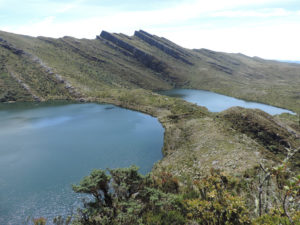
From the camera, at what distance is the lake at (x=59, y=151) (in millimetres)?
27781

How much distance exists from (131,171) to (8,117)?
241 ft

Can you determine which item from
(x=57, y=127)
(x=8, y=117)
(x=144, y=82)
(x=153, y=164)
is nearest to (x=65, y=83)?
(x=8, y=117)

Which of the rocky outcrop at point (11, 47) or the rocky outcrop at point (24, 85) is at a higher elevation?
the rocky outcrop at point (11, 47)

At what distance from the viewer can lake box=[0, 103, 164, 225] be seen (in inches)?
1094

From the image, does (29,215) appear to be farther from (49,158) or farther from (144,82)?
(144,82)

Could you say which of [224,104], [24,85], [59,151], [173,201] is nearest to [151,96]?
[224,104]

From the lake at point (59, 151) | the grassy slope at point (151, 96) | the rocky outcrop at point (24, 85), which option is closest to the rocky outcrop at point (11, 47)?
the grassy slope at point (151, 96)

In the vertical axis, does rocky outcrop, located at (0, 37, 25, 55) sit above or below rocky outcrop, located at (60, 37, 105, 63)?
below

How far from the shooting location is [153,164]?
1574 inches

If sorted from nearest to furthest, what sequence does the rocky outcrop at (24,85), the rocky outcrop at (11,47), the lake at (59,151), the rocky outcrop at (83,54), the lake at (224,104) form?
the lake at (59,151) < the rocky outcrop at (24,85) < the lake at (224,104) < the rocky outcrop at (11,47) < the rocky outcrop at (83,54)

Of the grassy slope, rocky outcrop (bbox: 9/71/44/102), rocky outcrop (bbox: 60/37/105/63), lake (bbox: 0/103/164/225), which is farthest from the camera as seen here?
rocky outcrop (bbox: 60/37/105/63)

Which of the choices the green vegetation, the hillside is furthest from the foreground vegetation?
the hillside

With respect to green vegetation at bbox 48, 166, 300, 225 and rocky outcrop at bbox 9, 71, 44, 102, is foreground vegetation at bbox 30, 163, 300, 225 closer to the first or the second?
green vegetation at bbox 48, 166, 300, 225

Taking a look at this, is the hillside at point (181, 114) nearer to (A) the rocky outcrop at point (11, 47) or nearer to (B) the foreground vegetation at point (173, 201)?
(B) the foreground vegetation at point (173, 201)
